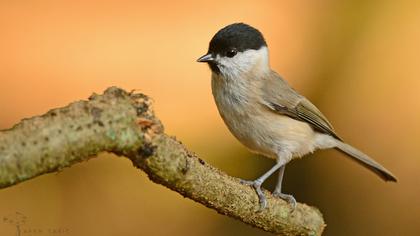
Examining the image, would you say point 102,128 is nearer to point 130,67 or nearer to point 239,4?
point 130,67

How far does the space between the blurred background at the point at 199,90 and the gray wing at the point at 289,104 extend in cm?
99

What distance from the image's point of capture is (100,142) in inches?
62.1

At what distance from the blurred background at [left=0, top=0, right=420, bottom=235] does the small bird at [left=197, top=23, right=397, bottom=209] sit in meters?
1.10

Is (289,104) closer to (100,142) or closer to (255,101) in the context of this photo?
(255,101)

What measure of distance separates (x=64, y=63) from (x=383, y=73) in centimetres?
248

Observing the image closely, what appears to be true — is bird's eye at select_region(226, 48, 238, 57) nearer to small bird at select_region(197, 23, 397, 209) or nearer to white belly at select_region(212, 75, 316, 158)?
small bird at select_region(197, 23, 397, 209)

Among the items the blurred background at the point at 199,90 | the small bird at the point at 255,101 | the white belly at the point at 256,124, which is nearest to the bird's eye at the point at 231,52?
the small bird at the point at 255,101

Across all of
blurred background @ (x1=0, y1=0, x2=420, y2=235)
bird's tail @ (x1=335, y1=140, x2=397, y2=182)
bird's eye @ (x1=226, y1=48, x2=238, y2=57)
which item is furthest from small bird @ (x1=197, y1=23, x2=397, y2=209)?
blurred background @ (x1=0, y1=0, x2=420, y2=235)

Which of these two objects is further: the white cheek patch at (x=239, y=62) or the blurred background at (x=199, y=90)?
the blurred background at (x=199, y=90)

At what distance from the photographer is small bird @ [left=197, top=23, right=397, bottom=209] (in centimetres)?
301

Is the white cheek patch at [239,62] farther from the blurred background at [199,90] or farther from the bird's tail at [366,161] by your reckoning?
the blurred background at [199,90]

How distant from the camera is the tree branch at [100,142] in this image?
148 centimetres

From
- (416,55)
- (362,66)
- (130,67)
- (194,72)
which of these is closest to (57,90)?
(130,67)

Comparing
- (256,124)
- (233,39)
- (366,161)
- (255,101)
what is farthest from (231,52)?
(366,161)
